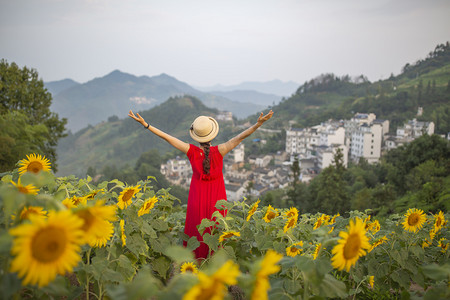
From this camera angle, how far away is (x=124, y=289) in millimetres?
774

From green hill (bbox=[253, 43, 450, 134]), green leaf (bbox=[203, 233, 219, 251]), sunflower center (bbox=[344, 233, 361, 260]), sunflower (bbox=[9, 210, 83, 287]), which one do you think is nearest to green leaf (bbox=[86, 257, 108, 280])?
sunflower (bbox=[9, 210, 83, 287])

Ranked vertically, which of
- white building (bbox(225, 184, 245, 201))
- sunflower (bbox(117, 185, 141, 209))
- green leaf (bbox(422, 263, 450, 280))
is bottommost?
white building (bbox(225, 184, 245, 201))

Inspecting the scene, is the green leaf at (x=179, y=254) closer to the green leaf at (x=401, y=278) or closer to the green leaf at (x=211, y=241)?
the green leaf at (x=211, y=241)

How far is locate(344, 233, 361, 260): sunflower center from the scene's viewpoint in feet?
3.60

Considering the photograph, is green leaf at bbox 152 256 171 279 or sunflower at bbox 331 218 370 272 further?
green leaf at bbox 152 256 171 279

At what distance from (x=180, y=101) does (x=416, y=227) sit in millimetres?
86485

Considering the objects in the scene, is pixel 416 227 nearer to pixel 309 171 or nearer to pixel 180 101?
pixel 309 171

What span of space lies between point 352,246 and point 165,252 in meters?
0.65

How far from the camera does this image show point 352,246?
3.61ft

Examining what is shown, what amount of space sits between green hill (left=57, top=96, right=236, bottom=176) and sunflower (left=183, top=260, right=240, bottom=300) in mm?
61565

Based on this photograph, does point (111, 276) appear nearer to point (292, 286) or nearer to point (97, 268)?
point (97, 268)

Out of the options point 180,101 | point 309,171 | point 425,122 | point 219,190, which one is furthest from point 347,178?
point 180,101

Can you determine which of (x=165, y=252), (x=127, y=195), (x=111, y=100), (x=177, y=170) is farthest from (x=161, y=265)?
(x=111, y=100)

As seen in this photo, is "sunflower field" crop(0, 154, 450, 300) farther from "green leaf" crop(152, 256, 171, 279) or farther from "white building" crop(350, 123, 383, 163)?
"white building" crop(350, 123, 383, 163)
